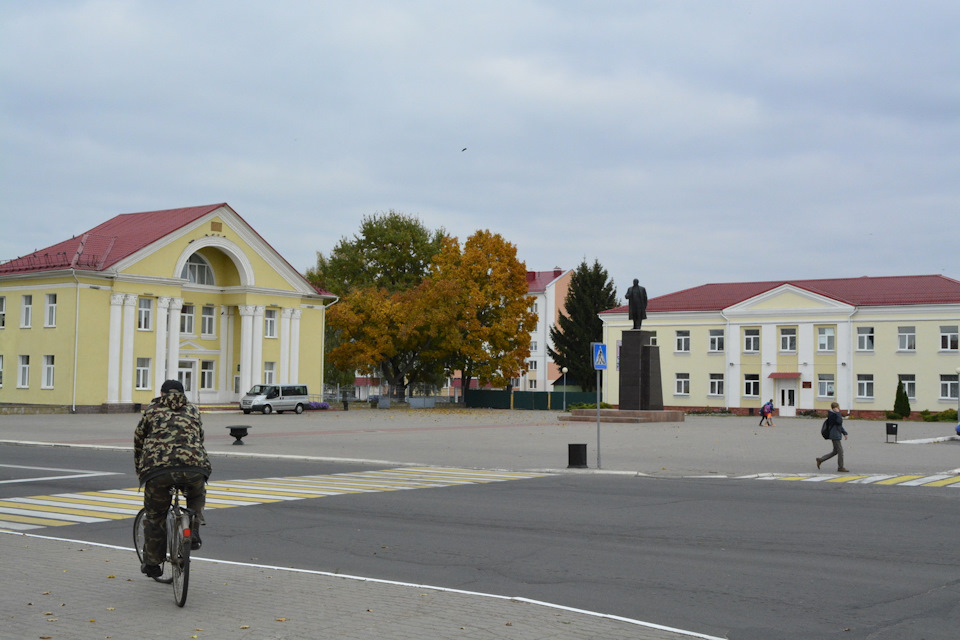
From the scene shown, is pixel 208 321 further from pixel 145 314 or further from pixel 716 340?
pixel 716 340

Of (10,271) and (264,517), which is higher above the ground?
(10,271)

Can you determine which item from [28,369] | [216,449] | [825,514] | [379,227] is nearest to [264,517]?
[825,514]

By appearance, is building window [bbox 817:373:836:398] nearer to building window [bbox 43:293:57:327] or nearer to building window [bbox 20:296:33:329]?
building window [bbox 43:293:57:327]

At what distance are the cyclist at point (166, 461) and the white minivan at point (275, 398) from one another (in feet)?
172

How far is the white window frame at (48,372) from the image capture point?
56469 mm

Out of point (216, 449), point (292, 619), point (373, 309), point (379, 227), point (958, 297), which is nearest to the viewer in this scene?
point (292, 619)

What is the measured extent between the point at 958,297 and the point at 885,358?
605cm

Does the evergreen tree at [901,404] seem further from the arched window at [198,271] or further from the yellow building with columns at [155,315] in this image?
the arched window at [198,271]

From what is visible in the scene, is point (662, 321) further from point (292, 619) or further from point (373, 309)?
point (292, 619)

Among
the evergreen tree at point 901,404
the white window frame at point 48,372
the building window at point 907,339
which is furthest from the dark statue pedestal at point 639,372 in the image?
the white window frame at point 48,372

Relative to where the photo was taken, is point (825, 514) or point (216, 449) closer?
point (825, 514)

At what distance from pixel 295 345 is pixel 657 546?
57858 mm

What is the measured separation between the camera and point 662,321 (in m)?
77.6

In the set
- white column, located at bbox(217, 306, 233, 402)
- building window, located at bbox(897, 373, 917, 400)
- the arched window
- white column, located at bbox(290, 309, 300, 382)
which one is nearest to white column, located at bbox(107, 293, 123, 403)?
the arched window
